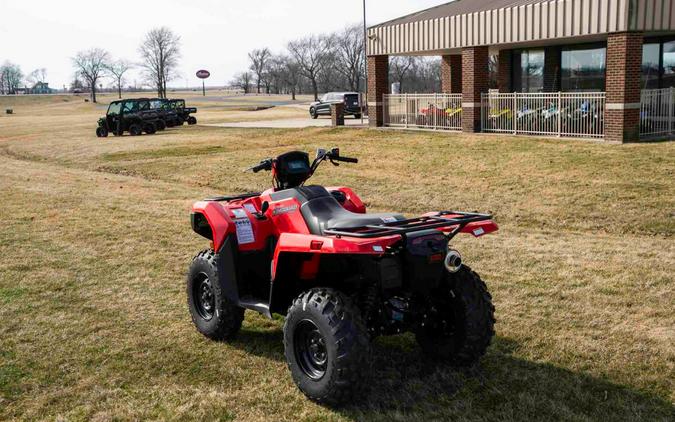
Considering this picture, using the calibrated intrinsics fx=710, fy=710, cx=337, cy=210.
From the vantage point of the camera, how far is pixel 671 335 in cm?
557

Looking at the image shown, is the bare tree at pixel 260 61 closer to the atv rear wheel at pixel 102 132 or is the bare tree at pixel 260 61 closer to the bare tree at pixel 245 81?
the bare tree at pixel 245 81

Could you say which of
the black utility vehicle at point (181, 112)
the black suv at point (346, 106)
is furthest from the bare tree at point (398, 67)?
the black utility vehicle at point (181, 112)

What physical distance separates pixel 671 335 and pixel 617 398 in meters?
1.42

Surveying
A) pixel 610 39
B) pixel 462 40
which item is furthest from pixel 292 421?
pixel 462 40

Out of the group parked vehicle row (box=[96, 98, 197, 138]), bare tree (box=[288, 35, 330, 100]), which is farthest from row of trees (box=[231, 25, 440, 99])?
parked vehicle row (box=[96, 98, 197, 138])

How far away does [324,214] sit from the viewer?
15.2 ft

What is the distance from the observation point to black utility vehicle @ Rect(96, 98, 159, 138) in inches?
1248

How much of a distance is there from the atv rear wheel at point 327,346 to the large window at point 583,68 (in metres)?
18.8

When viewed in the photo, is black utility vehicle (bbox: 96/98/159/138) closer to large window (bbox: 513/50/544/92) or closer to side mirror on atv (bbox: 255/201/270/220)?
large window (bbox: 513/50/544/92)

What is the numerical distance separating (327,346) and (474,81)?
1844 centimetres

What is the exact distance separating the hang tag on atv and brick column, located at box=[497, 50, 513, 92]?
20.9 m

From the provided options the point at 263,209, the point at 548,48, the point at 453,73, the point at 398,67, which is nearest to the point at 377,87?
the point at 453,73

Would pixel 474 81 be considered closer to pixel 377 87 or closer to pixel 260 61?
pixel 377 87

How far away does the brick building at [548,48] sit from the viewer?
17.0m
